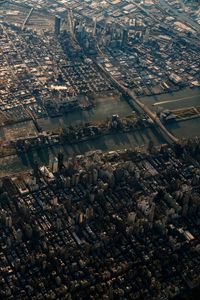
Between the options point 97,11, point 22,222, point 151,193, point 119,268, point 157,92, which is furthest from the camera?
point 97,11

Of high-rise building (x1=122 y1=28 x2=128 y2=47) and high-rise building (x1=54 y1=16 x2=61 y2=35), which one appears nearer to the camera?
high-rise building (x1=122 y1=28 x2=128 y2=47)

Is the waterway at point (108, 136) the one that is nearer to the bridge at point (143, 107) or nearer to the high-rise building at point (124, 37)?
the bridge at point (143, 107)

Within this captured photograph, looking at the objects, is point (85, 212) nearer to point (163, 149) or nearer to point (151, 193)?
point (151, 193)

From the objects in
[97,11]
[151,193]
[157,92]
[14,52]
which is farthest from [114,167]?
[97,11]

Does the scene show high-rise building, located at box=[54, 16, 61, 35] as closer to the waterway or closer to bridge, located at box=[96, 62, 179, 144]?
bridge, located at box=[96, 62, 179, 144]

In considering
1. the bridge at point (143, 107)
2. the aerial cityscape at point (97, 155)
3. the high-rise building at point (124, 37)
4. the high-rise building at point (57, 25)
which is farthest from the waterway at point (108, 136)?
the high-rise building at point (57, 25)

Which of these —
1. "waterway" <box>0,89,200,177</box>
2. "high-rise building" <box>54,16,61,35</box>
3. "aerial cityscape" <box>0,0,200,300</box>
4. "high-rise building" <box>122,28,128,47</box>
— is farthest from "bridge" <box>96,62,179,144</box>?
"high-rise building" <box>54,16,61,35</box>
